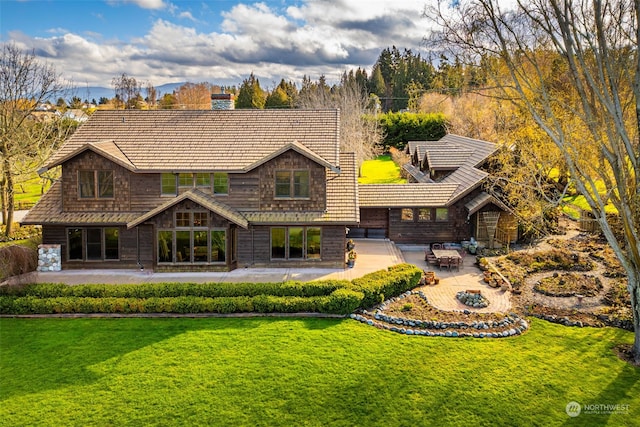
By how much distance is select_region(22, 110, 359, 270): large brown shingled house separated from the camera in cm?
2238

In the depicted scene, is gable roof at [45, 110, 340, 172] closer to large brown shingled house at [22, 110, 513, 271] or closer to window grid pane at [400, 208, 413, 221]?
large brown shingled house at [22, 110, 513, 271]

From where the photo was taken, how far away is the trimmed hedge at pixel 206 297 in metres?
18.0

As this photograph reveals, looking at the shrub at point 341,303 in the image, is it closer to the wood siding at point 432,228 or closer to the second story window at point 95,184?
the wood siding at point 432,228

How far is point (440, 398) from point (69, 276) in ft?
57.0

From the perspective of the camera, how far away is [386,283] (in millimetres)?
19359

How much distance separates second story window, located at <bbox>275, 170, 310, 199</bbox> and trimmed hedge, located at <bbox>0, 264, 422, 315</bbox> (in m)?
5.19

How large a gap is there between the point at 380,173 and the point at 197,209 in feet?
110

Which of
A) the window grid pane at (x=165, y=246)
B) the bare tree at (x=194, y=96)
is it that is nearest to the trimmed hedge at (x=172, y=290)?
the window grid pane at (x=165, y=246)

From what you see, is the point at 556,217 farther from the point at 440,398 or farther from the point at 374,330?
the point at 440,398

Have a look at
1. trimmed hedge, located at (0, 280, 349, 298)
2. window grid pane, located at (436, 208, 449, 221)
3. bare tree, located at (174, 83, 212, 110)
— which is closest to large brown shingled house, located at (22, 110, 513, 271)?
trimmed hedge, located at (0, 280, 349, 298)

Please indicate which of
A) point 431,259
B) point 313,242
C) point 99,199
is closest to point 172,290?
point 313,242

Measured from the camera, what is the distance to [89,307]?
18016 millimetres
